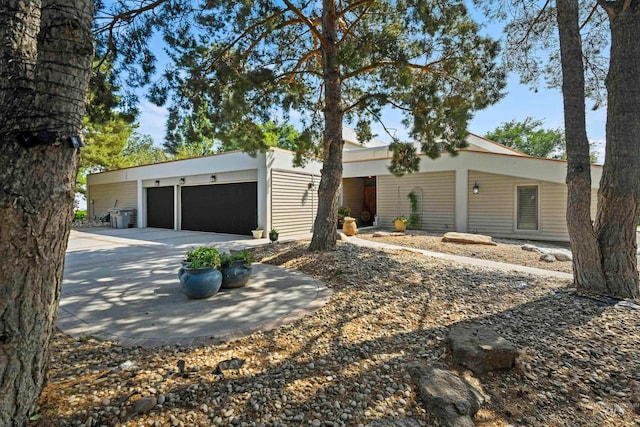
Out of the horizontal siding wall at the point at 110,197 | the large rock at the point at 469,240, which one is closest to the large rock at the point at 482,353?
the large rock at the point at 469,240

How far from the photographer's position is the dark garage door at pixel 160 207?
1391cm

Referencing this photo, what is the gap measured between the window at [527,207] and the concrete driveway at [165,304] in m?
9.15

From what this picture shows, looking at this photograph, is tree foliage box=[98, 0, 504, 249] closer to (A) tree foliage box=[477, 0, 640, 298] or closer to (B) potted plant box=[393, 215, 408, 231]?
(A) tree foliage box=[477, 0, 640, 298]

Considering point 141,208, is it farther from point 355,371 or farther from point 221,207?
point 355,371

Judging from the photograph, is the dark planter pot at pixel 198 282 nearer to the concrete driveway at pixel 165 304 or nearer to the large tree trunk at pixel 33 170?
the concrete driveway at pixel 165 304

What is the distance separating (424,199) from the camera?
1262 cm

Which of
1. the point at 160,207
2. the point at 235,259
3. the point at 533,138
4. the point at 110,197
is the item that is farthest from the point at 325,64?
the point at 533,138

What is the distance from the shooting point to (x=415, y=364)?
2441mm

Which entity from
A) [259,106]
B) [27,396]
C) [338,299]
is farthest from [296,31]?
[27,396]

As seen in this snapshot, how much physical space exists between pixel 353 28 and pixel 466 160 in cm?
681

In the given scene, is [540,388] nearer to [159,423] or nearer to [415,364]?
[415,364]

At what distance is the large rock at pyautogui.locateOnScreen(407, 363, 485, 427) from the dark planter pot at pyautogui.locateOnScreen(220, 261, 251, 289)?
292 cm

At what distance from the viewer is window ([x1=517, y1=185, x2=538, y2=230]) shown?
10.5 meters

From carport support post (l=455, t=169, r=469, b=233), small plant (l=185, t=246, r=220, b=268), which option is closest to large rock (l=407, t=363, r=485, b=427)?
small plant (l=185, t=246, r=220, b=268)
